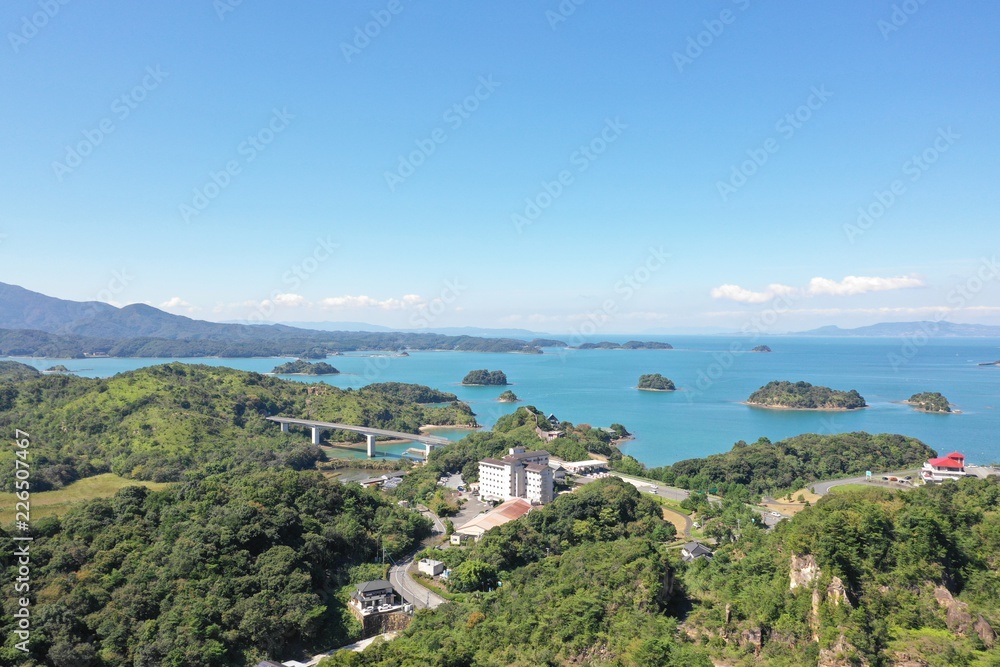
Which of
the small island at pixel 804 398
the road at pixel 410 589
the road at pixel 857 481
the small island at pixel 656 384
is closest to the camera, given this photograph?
the road at pixel 410 589

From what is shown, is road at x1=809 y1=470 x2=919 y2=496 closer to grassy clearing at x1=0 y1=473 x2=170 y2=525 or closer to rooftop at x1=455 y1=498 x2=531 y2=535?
rooftop at x1=455 y1=498 x2=531 y2=535

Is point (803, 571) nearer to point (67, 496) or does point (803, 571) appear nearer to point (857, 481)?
point (857, 481)

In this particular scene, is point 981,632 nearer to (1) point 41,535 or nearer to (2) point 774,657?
(2) point 774,657

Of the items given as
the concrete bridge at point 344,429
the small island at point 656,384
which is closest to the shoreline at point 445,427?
the concrete bridge at point 344,429

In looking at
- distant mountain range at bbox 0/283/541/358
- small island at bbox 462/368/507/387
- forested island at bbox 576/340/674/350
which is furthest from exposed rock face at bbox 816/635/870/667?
forested island at bbox 576/340/674/350

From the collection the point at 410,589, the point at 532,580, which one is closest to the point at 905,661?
the point at 532,580

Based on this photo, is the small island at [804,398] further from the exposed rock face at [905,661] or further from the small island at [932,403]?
the exposed rock face at [905,661]

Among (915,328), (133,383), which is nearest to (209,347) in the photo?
(133,383)
